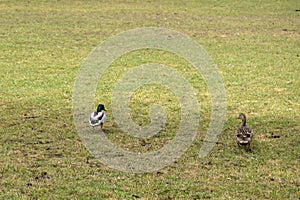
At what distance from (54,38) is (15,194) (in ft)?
43.6

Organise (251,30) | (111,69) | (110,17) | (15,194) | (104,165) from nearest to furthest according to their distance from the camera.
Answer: (15,194)
(104,165)
(111,69)
(251,30)
(110,17)

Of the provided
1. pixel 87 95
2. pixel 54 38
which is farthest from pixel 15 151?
pixel 54 38

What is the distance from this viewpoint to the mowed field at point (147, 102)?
26.2 feet

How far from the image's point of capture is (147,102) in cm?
1268

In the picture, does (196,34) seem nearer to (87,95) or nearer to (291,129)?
(87,95)

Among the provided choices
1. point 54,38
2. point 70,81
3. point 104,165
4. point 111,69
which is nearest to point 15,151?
point 104,165

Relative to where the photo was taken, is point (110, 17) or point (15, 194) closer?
point (15, 194)

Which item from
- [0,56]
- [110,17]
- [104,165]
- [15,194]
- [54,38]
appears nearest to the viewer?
[15,194]

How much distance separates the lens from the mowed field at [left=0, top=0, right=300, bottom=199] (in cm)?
799

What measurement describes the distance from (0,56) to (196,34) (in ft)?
24.0

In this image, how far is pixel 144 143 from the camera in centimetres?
982

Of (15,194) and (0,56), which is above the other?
(15,194)

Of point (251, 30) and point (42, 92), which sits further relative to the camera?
point (251, 30)

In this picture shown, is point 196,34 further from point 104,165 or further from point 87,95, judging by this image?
point 104,165
